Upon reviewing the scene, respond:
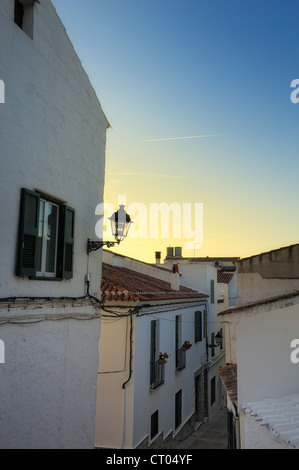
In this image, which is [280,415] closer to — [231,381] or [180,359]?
[231,381]

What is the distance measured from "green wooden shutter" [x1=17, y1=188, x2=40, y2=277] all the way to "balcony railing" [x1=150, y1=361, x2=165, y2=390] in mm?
7933

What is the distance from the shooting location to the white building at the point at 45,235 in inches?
206

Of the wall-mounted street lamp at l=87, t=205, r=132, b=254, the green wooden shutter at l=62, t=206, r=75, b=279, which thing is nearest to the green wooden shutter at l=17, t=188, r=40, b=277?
the green wooden shutter at l=62, t=206, r=75, b=279

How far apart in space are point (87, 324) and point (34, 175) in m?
3.16

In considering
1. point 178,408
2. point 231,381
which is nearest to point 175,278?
point 178,408

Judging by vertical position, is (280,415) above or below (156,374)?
above

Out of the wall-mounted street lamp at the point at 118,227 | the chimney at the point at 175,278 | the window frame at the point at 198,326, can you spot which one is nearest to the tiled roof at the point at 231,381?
the wall-mounted street lamp at the point at 118,227

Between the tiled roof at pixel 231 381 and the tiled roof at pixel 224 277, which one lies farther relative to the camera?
the tiled roof at pixel 224 277

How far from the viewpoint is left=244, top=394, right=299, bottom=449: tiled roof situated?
4984mm

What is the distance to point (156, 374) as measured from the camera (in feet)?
40.8

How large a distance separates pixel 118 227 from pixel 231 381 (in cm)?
481

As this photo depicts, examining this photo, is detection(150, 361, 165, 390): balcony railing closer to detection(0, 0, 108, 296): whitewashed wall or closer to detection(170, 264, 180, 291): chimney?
detection(170, 264, 180, 291): chimney

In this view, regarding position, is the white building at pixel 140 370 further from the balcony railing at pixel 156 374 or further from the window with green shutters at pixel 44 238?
the window with green shutters at pixel 44 238
